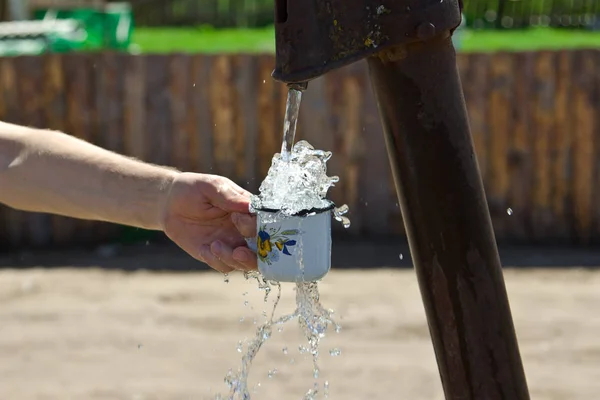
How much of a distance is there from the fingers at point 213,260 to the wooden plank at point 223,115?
18.5 ft

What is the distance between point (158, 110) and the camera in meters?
8.00

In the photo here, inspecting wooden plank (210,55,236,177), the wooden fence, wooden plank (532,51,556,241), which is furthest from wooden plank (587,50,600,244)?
wooden plank (210,55,236,177)

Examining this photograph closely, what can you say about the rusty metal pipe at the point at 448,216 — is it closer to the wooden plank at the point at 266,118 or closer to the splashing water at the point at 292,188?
the splashing water at the point at 292,188

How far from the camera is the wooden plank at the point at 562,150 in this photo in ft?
25.4

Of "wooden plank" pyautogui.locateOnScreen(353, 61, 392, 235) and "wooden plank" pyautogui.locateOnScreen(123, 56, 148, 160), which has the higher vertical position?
"wooden plank" pyautogui.locateOnScreen(123, 56, 148, 160)

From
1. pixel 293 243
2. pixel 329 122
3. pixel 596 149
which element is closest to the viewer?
pixel 293 243

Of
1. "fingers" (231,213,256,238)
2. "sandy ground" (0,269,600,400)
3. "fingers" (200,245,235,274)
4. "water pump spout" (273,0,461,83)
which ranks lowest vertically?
"sandy ground" (0,269,600,400)

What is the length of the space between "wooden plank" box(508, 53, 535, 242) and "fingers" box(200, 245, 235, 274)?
5812mm

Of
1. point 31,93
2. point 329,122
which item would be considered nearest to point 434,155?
point 329,122

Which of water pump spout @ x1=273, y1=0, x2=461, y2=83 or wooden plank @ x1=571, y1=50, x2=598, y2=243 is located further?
wooden plank @ x1=571, y1=50, x2=598, y2=243

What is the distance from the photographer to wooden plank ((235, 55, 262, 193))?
7.90 metres

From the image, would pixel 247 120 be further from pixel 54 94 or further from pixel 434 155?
pixel 434 155

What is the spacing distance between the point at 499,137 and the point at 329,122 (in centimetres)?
134

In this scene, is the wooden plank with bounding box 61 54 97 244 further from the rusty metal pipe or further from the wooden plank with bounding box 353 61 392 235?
the rusty metal pipe
